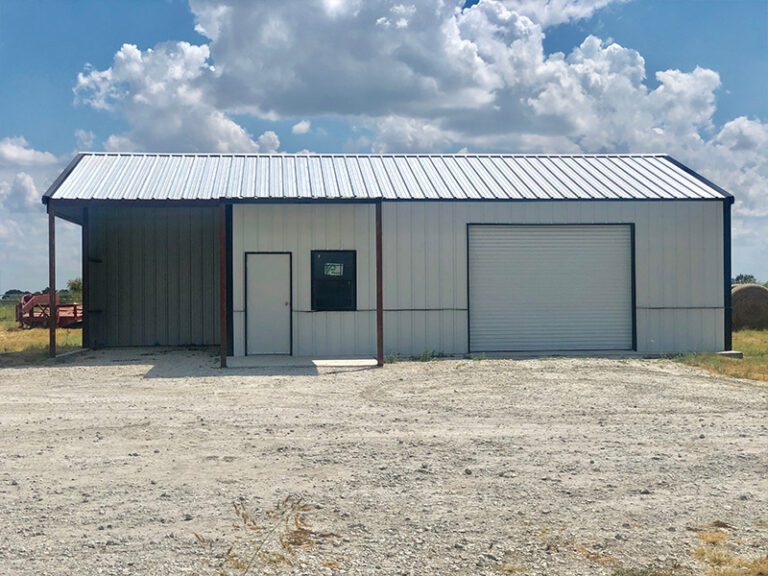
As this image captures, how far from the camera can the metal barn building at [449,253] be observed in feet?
57.2

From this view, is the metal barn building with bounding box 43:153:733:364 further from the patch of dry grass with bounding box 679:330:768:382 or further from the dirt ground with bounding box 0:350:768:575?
the dirt ground with bounding box 0:350:768:575

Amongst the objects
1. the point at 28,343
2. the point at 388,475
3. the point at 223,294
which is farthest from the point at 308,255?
the point at 388,475

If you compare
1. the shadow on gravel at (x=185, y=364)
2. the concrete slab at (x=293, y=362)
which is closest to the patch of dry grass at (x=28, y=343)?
the shadow on gravel at (x=185, y=364)

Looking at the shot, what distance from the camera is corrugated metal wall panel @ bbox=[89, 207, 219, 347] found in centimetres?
2102

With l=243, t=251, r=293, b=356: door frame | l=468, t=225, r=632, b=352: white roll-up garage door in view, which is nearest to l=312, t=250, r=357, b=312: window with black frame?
l=243, t=251, r=293, b=356: door frame

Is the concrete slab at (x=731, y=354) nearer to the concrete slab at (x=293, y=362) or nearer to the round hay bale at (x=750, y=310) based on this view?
the concrete slab at (x=293, y=362)

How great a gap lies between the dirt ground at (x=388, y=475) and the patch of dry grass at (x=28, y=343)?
4.87 metres

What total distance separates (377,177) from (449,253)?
3.04 metres

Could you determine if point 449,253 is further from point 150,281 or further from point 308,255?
point 150,281

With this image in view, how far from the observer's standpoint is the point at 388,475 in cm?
709

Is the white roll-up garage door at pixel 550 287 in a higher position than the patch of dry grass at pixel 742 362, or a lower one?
higher

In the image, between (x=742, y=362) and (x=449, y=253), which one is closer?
(x=742, y=362)

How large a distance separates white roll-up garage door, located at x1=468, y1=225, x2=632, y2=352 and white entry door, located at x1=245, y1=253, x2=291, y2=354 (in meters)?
3.93

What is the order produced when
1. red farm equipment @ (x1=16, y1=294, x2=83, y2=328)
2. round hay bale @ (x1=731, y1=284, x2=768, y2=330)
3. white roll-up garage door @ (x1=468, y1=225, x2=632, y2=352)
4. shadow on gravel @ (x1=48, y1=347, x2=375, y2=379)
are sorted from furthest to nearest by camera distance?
red farm equipment @ (x1=16, y1=294, x2=83, y2=328) → round hay bale @ (x1=731, y1=284, x2=768, y2=330) → white roll-up garage door @ (x1=468, y1=225, x2=632, y2=352) → shadow on gravel @ (x1=48, y1=347, x2=375, y2=379)
